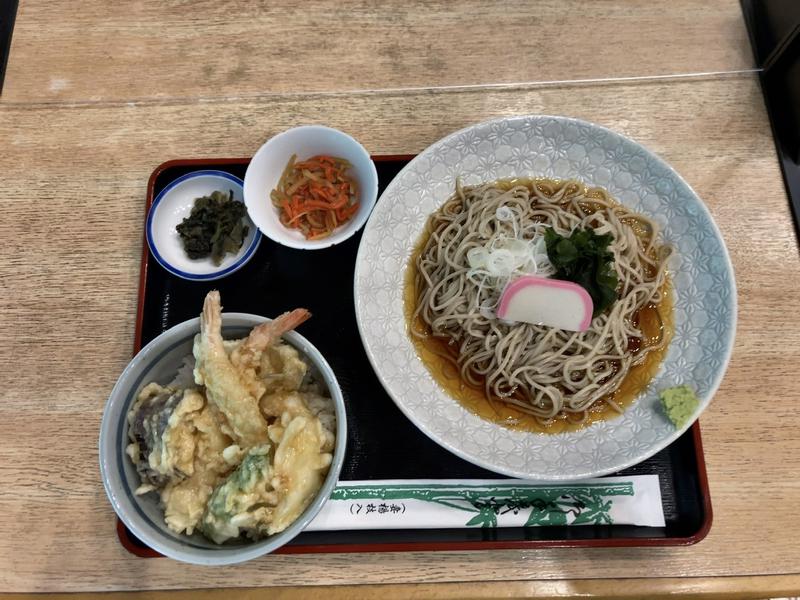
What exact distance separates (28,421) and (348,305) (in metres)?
1.23

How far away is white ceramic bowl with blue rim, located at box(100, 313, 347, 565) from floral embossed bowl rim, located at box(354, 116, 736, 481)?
0.88 feet

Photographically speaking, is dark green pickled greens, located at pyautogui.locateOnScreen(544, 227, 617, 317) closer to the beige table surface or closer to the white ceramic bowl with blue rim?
the beige table surface

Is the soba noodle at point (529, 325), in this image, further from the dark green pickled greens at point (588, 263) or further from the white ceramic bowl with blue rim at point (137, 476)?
the white ceramic bowl with blue rim at point (137, 476)

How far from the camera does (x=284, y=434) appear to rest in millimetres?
1495

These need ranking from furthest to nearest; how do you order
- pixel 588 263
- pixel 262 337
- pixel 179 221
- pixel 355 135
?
pixel 355 135, pixel 179 221, pixel 588 263, pixel 262 337

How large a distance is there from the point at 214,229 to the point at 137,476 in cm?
91

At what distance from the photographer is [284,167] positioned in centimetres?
215

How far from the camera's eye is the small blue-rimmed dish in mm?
2008

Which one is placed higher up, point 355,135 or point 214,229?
point 355,135

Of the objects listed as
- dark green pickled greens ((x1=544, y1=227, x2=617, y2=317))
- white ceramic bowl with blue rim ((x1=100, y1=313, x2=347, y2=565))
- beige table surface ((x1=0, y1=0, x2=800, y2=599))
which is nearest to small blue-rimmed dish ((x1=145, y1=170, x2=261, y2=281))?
beige table surface ((x1=0, y1=0, x2=800, y2=599))

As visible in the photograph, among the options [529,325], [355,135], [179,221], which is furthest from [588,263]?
[179,221]

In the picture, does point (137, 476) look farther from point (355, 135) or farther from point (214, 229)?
point (355, 135)

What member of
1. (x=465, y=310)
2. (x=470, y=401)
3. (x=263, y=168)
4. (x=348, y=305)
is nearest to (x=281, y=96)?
(x=263, y=168)

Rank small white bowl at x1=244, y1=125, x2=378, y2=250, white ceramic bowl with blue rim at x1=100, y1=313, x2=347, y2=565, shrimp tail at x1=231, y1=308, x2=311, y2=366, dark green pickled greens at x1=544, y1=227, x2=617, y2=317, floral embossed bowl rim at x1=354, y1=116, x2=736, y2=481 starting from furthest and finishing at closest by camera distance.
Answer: small white bowl at x1=244, y1=125, x2=378, y2=250 → dark green pickled greens at x1=544, y1=227, x2=617, y2=317 → floral embossed bowl rim at x1=354, y1=116, x2=736, y2=481 → shrimp tail at x1=231, y1=308, x2=311, y2=366 → white ceramic bowl with blue rim at x1=100, y1=313, x2=347, y2=565
